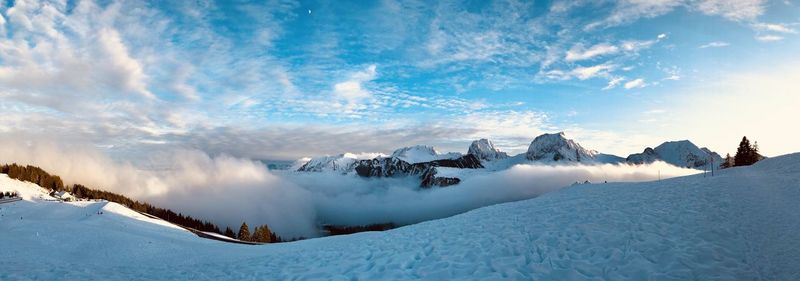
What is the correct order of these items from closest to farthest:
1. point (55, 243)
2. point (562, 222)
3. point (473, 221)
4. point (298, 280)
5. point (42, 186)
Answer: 1. point (298, 280)
2. point (562, 222)
3. point (473, 221)
4. point (55, 243)
5. point (42, 186)

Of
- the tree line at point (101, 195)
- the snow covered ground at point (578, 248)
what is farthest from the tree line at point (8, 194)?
the snow covered ground at point (578, 248)

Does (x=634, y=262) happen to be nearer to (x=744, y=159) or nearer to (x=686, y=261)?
(x=686, y=261)

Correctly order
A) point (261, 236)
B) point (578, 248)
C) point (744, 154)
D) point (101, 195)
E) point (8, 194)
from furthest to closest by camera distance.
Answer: point (101, 195) → point (8, 194) → point (261, 236) → point (744, 154) → point (578, 248)

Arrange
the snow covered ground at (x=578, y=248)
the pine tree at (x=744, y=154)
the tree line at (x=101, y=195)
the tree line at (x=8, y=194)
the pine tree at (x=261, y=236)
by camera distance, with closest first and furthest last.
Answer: the snow covered ground at (x=578, y=248) → the pine tree at (x=744, y=154) → the pine tree at (x=261, y=236) → the tree line at (x=8, y=194) → the tree line at (x=101, y=195)

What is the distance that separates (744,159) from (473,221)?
3050 inches

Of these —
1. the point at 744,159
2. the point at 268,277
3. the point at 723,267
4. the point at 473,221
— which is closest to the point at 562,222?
the point at 473,221

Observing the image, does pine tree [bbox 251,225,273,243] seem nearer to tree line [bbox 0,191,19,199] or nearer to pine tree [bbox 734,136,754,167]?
tree line [bbox 0,191,19,199]

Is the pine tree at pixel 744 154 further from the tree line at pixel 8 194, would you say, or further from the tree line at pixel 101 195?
the tree line at pixel 8 194

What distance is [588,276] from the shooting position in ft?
36.6

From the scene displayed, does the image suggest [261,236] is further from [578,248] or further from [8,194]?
[578,248]

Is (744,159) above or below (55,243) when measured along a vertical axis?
above

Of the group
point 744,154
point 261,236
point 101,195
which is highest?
point 744,154

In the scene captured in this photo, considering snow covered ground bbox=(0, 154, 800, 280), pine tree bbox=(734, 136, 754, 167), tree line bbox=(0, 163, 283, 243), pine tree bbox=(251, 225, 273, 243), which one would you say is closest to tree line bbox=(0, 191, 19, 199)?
tree line bbox=(0, 163, 283, 243)

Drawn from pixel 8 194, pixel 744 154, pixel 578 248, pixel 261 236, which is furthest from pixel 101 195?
pixel 744 154
